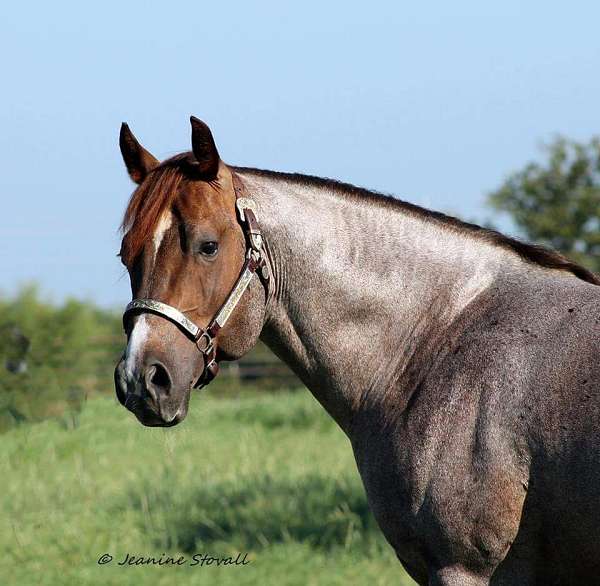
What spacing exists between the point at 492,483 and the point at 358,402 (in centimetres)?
74

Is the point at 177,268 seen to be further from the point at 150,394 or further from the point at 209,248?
the point at 150,394

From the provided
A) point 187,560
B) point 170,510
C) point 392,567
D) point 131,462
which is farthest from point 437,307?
point 131,462

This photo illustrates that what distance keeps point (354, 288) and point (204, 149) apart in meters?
0.84

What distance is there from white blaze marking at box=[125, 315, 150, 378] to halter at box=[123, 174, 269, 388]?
5 centimetres

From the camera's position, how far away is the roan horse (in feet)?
12.0

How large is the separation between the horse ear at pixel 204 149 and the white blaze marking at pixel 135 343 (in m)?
0.65

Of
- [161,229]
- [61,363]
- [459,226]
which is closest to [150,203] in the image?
[161,229]

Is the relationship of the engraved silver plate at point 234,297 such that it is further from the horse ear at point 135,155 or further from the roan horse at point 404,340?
the horse ear at point 135,155

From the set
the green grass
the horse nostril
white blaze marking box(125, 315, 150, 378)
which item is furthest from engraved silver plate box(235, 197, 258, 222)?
the green grass

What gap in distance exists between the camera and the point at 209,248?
3949mm

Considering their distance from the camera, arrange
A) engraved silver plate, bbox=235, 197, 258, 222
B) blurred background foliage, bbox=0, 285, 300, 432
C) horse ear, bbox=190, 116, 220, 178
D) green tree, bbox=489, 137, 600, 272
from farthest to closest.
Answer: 1. green tree, bbox=489, 137, 600, 272
2. blurred background foliage, bbox=0, 285, 300, 432
3. engraved silver plate, bbox=235, 197, 258, 222
4. horse ear, bbox=190, 116, 220, 178

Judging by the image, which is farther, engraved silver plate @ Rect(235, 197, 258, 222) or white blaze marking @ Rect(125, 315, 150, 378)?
engraved silver plate @ Rect(235, 197, 258, 222)

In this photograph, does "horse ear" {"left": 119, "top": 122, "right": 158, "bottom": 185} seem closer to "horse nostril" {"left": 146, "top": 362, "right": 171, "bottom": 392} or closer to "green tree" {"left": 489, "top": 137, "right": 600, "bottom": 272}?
"horse nostril" {"left": 146, "top": 362, "right": 171, "bottom": 392}

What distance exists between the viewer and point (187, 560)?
7930mm
